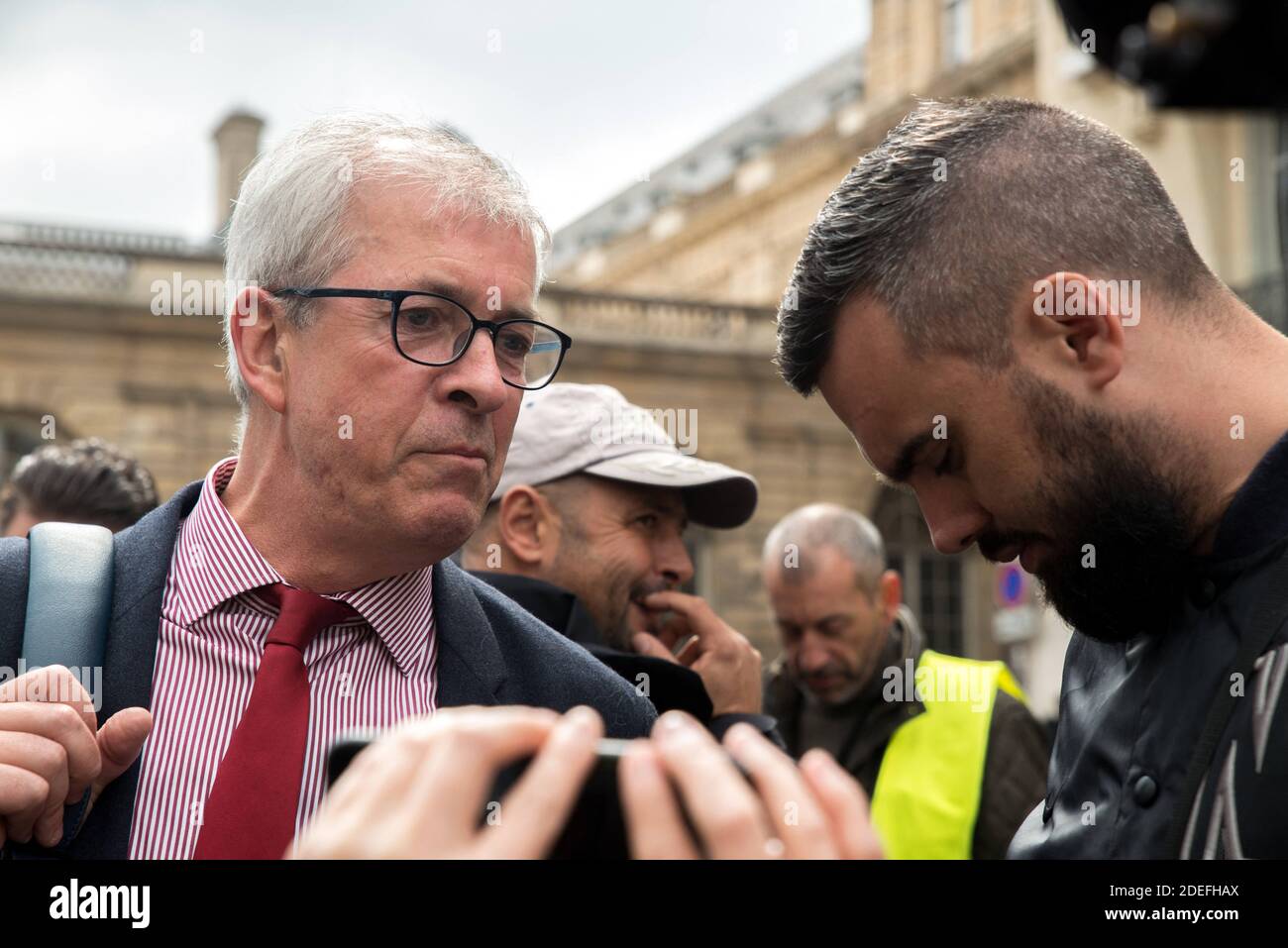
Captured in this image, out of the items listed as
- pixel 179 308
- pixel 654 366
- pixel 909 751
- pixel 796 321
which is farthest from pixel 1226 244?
pixel 796 321

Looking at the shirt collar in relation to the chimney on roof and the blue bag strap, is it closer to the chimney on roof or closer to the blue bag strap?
the blue bag strap

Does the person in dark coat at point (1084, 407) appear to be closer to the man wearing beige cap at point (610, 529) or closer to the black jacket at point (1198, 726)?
the black jacket at point (1198, 726)

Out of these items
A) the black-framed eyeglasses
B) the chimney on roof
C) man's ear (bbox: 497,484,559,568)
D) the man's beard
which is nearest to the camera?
the man's beard

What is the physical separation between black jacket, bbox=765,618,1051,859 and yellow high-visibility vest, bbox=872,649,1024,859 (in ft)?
0.10

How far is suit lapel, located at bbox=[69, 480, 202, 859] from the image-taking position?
1.82 meters

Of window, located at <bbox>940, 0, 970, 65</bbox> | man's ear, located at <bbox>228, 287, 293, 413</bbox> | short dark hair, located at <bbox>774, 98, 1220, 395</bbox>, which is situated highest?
window, located at <bbox>940, 0, 970, 65</bbox>

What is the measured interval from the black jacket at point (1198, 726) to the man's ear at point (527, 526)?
1626 millimetres

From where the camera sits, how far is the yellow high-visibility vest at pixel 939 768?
4.21m

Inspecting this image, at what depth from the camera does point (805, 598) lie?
5270 millimetres

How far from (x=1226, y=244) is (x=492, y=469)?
17183 millimetres

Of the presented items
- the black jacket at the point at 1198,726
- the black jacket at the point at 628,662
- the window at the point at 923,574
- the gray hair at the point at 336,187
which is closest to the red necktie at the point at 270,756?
the gray hair at the point at 336,187

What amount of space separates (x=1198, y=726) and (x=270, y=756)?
3.63ft

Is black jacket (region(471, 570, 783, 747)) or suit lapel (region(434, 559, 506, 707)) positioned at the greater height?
suit lapel (region(434, 559, 506, 707))

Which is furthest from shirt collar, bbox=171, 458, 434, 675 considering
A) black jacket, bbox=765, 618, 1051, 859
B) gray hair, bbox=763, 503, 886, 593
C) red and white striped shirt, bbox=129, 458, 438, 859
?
gray hair, bbox=763, 503, 886, 593
